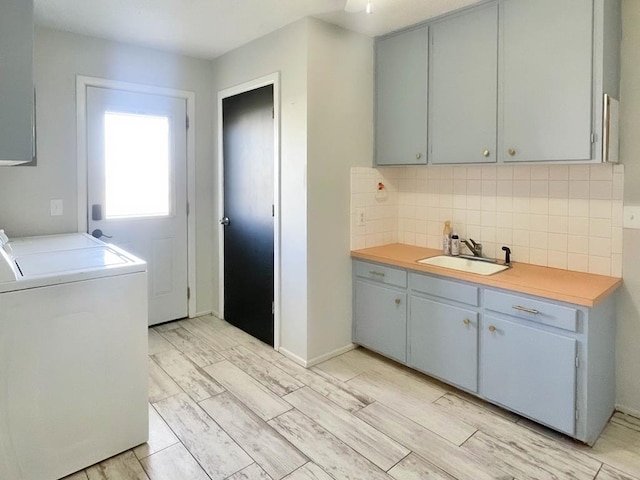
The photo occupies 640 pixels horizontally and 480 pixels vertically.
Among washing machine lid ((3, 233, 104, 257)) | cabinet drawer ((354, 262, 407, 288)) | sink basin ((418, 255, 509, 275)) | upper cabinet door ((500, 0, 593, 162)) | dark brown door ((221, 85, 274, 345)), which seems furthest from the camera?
dark brown door ((221, 85, 274, 345))

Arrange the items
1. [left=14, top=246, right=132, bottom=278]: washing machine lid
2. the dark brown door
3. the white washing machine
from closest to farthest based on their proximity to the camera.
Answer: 1. the white washing machine
2. [left=14, top=246, right=132, bottom=278]: washing machine lid
3. the dark brown door

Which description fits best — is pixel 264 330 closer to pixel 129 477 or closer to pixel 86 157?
pixel 129 477

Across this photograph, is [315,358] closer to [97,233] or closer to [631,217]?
[97,233]

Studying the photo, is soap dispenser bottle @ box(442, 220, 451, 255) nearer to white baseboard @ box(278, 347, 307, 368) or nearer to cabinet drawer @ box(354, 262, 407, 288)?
cabinet drawer @ box(354, 262, 407, 288)

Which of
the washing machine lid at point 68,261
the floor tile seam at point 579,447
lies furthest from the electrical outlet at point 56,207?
the floor tile seam at point 579,447

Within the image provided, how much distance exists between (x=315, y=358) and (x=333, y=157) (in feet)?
4.85

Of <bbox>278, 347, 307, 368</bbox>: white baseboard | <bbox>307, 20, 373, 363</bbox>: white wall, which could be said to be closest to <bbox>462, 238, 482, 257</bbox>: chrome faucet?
<bbox>307, 20, 373, 363</bbox>: white wall

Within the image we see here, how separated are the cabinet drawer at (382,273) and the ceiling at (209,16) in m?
1.69

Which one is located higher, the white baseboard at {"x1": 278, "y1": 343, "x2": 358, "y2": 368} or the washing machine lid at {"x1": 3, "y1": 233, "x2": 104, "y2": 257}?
the washing machine lid at {"x1": 3, "y1": 233, "x2": 104, "y2": 257}

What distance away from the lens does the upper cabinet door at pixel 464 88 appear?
2.54m

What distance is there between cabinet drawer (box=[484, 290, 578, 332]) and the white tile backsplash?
0.60 m

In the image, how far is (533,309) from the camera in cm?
217

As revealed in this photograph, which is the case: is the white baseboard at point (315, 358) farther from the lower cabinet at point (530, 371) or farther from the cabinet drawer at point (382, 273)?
the lower cabinet at point (530, 371)

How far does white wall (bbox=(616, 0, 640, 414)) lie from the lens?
7.48 ft
